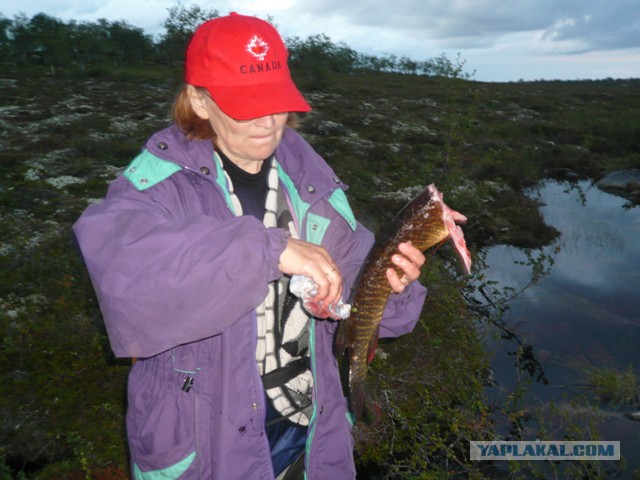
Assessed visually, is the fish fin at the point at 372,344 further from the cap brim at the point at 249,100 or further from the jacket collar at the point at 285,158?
the cap brim at the point at 249,100

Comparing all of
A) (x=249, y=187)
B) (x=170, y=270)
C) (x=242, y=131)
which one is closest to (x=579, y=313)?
(x=249, y=187)

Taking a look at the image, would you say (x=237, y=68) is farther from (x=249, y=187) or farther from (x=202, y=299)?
(x=202, y=299)

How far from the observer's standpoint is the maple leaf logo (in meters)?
2.27

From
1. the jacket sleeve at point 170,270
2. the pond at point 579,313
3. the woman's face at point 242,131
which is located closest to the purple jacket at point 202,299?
the jacket sleeve at point 170,270

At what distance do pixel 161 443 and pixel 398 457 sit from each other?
5051 mm

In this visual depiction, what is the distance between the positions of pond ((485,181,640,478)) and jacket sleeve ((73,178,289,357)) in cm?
564

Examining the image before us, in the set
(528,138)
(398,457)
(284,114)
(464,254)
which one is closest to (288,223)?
(284,114)

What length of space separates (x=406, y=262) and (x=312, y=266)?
67cm

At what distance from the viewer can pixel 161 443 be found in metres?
2.13

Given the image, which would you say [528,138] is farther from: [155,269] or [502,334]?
[155,269]

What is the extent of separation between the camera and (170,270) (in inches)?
65.5

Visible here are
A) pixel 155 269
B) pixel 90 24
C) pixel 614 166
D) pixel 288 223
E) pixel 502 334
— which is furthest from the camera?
pixel 90 24

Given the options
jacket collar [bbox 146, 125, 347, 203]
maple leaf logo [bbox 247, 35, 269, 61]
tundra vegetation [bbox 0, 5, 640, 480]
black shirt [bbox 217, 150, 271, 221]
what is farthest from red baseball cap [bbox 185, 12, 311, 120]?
tundra vegetation [bbox 0, 5, 640, 480]

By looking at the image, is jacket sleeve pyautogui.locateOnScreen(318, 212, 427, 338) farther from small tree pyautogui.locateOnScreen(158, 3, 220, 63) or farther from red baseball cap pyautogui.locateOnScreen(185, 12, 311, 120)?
small tree pyautogui.locateOnScreen(158, 3, 220, 63)
